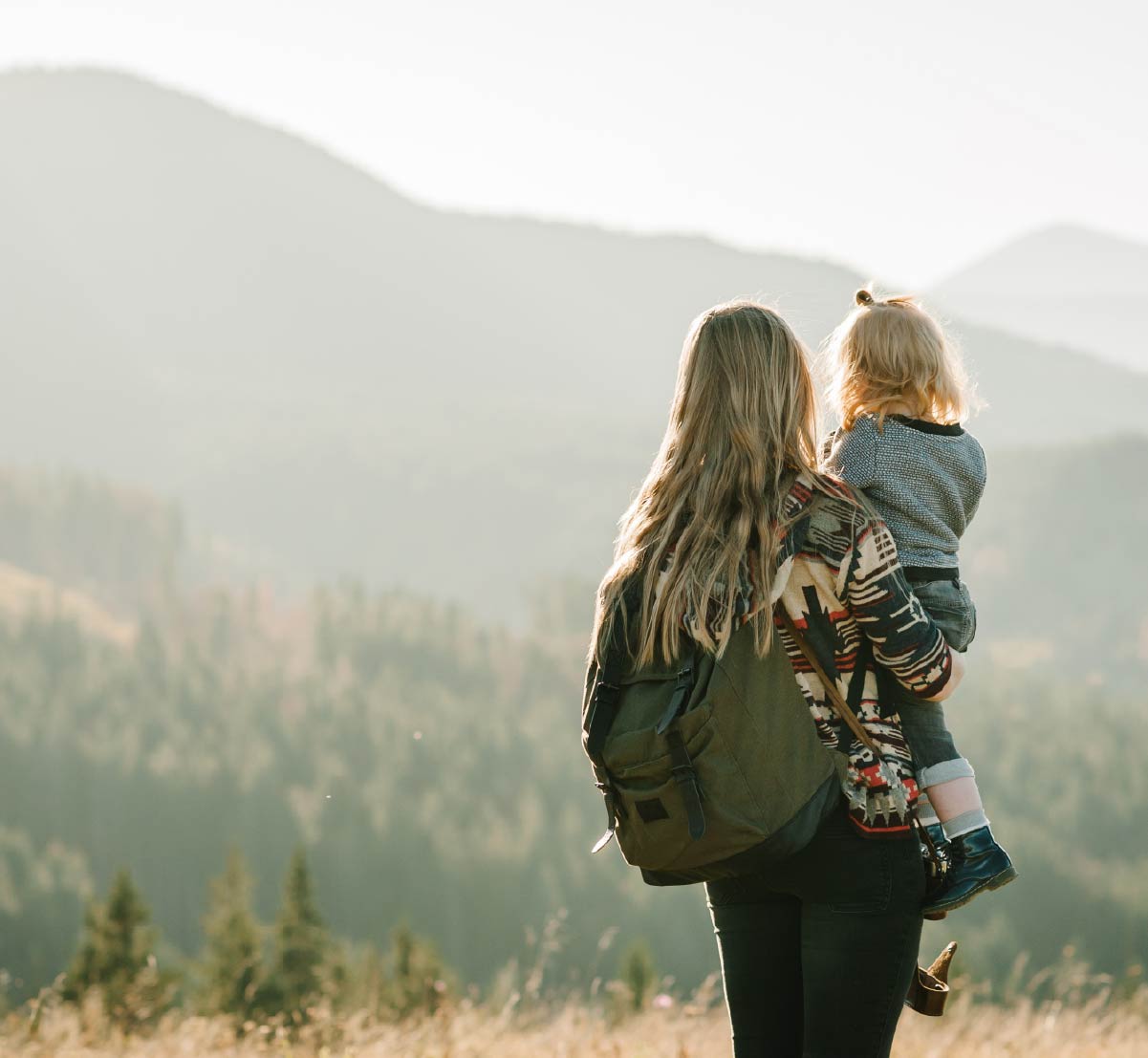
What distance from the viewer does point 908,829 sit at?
6.07 ft

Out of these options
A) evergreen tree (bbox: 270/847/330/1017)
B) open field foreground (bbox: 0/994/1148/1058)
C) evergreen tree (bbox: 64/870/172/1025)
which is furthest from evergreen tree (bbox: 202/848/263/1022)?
open field foreground (bbox: 0/994/1148/1058)

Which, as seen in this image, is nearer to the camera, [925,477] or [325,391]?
[925,477]

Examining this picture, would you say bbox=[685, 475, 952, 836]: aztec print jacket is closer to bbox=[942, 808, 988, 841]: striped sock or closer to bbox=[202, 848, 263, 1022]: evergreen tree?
bbox=[942, 808, 988, 841]: striped sock

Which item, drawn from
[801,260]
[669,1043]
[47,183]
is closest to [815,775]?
[669,1043]

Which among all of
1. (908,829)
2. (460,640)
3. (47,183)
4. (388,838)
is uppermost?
(47,183)

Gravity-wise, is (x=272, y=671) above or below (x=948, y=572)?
below

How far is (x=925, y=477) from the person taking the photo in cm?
202

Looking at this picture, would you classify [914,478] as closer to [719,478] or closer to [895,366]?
[895,366]

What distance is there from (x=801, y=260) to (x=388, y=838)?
13973cm

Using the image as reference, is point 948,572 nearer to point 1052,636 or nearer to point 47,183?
point 1052,636

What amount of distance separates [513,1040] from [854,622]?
7.18ft

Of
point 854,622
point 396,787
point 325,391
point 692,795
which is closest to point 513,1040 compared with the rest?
point 692,795

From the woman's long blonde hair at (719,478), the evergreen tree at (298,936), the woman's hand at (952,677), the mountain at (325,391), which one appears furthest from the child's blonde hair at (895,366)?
the mountain at (325,391)

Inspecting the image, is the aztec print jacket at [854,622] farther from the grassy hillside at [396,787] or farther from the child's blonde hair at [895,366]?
the grassy hillside at [396,787]
